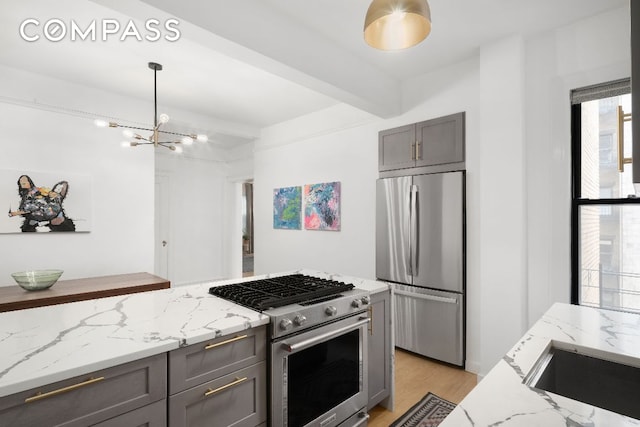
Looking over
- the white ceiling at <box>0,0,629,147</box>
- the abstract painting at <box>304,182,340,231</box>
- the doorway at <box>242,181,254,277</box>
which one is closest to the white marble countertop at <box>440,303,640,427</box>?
the white ceiling at <box>0,0,629,147</box>

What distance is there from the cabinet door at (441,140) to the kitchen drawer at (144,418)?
2.89 meters

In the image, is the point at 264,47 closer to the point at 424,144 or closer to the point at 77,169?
the point at 424,144

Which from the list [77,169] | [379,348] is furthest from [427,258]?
[77,169]

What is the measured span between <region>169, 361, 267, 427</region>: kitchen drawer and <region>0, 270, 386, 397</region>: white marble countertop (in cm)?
22

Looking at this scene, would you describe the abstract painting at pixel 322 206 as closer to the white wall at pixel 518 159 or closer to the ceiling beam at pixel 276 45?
the ceiling beam at pixel 276 45

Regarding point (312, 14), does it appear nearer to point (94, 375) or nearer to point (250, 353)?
point (250, 353)

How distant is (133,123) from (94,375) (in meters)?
3.61

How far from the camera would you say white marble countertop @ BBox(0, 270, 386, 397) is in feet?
3.47

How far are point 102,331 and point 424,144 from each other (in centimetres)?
300

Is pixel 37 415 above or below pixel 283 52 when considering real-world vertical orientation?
below

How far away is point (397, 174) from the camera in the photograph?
11.5ft

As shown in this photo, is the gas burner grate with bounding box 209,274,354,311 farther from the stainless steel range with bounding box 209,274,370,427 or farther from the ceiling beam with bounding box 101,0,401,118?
the ceiling beam with bounding box 101,0,401,118

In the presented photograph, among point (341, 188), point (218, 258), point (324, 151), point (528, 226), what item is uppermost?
point (324, 151)

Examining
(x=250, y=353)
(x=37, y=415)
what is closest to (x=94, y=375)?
(x=37, y=415)
